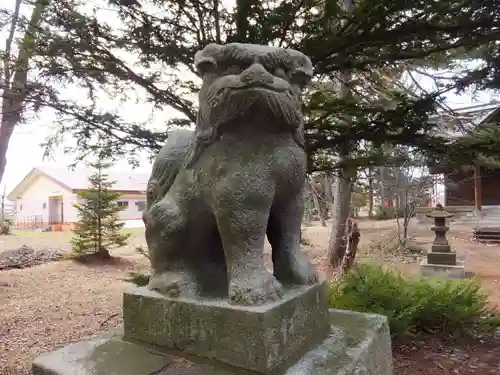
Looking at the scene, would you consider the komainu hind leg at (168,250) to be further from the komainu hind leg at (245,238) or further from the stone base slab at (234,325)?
the komainu hind leg at (245,238)

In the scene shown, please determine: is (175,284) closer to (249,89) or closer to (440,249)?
(249,89)

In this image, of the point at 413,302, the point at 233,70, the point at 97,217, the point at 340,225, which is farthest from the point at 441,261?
the point at 233,70

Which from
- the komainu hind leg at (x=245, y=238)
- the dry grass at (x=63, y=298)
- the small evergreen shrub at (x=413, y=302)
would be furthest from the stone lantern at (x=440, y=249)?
the komainu hind leg at (x=245, y=238)

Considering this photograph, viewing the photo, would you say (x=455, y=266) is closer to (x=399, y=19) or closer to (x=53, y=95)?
(x=399, y=19)

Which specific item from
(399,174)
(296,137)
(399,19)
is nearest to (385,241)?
(399,174)

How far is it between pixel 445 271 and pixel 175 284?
22.6 feet

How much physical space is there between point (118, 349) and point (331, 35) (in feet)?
8.34

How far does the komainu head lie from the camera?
119cm

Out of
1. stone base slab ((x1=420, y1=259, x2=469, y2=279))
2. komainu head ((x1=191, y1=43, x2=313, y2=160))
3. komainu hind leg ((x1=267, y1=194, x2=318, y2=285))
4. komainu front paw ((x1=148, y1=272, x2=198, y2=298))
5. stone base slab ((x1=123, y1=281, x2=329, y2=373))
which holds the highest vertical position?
komainu head ((x1=191, y1=43, x2=313, y2=160))

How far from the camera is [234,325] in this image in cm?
121

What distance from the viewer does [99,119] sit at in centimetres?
349

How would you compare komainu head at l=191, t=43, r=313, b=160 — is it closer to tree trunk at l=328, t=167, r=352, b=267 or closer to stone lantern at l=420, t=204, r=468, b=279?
tree trunk at l=328, t=167, r=352, b=267

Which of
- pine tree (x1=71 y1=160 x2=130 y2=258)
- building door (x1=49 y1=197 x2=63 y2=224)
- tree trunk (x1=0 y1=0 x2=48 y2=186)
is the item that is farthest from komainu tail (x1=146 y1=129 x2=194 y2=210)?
building door (x1=49 y1=197 x2=63 y2=224)

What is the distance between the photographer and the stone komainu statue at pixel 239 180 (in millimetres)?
1235
